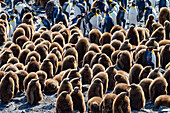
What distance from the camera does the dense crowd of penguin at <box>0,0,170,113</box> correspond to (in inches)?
405

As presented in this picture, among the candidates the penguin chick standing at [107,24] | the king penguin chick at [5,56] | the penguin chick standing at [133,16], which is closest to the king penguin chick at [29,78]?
the king penguin chick at [5,56]

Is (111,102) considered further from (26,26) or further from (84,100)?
(26,26)

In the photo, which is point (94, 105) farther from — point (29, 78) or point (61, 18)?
point (61, 18)

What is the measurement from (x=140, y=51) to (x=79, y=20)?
13.6 feet

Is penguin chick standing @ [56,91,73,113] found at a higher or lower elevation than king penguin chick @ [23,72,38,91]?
lower

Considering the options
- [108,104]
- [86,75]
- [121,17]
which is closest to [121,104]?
[108,104]

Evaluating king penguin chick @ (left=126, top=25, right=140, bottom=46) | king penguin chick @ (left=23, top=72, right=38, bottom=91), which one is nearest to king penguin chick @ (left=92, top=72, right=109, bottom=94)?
king penguin chick @ (left=23, top=72, right=38, bottom=91)

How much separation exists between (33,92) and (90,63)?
Answer: 242cm

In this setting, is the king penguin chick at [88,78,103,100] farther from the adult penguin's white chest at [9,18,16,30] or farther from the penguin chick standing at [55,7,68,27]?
the adult penguin's white chest at [9,18,16,30]

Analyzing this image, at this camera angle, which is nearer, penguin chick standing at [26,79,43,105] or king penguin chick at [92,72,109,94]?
penguin chick standing at [26,79,43,105]

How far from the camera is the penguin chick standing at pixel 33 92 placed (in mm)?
10898

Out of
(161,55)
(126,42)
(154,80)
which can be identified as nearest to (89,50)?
(126,42)

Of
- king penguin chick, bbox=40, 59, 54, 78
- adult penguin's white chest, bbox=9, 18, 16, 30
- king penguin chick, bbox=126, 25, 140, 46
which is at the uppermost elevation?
adult penguin's white chest, bbox=9, 18, 16, 30

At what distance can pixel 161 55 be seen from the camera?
1312 centimetres
